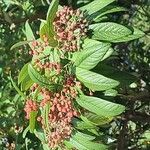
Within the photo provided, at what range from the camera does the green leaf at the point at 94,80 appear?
1.80m

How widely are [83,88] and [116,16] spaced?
1660 mm

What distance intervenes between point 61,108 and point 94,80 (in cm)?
17

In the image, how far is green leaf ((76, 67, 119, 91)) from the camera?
70.9 inches

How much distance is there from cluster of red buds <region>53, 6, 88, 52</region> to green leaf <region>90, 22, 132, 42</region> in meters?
0.05

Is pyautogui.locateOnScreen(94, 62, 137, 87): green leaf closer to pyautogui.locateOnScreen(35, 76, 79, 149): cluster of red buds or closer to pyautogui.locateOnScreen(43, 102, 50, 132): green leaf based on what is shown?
pyautogui.locateOnScreen(35, 76, 79, 149): cluster of red buds

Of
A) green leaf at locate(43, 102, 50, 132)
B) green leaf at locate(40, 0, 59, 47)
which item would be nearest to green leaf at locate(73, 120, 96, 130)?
green leaf at locate(43, 102, 50, 132)

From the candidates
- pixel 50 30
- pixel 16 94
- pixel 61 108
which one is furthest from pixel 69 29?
pixel 16 94

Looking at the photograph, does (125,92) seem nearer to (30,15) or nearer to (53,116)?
(30,15)

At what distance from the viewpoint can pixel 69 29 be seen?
6.12 feet

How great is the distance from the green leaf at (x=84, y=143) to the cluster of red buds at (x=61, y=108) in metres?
0.08

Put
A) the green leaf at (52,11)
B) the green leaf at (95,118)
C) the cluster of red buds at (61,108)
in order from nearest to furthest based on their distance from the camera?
the green leaf at (52,11)
the cluster of red buds at (61,108)
the green leaf at (95,118)

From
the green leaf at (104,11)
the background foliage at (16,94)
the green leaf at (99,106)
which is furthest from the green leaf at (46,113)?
the background foliage at (16,94)


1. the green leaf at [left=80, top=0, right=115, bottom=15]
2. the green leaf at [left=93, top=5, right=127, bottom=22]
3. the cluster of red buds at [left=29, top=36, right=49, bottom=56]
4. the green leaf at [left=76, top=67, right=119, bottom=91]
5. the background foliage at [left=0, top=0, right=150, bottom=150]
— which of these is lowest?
the background foliage at [left=0, top=0, right=150, bottom=150]

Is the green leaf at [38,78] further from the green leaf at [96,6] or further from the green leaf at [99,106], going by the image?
the green leaf at [96,6]
